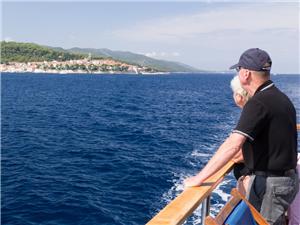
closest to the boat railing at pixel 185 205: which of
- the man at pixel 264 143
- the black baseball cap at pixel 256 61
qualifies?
the man at pixel 264 143

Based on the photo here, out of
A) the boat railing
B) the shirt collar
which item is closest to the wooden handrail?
the boat railing

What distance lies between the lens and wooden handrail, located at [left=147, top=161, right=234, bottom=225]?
1.97 meters

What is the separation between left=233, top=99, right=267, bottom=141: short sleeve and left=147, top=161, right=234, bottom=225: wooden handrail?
1.47 feet

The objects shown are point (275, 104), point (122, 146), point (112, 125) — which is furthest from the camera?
point (112, 125)

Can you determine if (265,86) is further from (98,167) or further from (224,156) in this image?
(98,167)

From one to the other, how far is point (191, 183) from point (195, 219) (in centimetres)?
829

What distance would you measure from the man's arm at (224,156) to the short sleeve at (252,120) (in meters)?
0.05

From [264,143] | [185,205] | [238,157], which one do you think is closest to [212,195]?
[238,157]

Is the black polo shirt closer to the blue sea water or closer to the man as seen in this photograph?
the man

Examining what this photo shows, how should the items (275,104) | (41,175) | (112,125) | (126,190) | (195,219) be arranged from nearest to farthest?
(275,104), (195,219), (126,190), (41,175), (112,125)

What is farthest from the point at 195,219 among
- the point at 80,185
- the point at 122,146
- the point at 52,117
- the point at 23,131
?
the point at 52,117

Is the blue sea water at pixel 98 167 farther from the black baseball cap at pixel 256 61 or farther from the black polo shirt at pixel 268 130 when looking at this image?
the black baseball cap at pixel 256 61

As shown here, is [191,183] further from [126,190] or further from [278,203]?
[126,190]

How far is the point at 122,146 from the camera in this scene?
70.7ft
